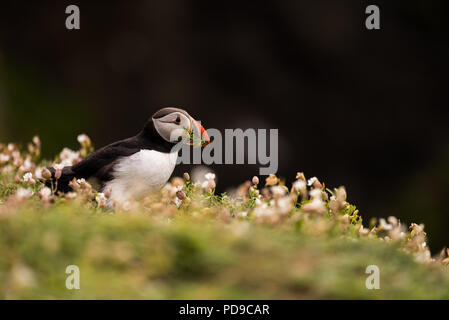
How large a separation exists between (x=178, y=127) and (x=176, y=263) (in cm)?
206

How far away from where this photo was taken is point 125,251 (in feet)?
11.9

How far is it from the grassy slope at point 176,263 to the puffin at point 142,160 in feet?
4.28

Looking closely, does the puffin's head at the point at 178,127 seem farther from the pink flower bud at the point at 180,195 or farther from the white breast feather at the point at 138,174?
the pink flower bud at the point at 180,195

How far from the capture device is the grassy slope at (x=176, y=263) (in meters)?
3.45

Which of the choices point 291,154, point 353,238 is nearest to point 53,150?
point 291,154

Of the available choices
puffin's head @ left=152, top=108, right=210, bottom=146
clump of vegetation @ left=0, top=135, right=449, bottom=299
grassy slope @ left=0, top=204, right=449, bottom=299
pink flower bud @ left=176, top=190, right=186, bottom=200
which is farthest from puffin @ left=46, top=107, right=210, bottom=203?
grassy slope @ left=0, top=204, right=449, bottom=299

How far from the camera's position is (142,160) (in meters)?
5.41

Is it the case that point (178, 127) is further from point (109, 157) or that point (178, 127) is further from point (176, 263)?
point (176, 263)

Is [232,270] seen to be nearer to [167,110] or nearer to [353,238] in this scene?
[353,238]

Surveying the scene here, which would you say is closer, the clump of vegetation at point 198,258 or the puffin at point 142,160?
the clump of vegetation at point 198,258

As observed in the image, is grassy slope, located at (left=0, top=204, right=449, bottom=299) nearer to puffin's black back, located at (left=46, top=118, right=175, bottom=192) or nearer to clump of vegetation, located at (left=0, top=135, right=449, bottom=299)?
clump of vegetation, located at (left=0, top=135, right=449, bottom=299)

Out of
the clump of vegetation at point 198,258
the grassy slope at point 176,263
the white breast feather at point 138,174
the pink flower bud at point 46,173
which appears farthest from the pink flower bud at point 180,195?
the grassy slope at point 176,263

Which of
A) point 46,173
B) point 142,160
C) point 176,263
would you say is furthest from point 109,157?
point 176,263
